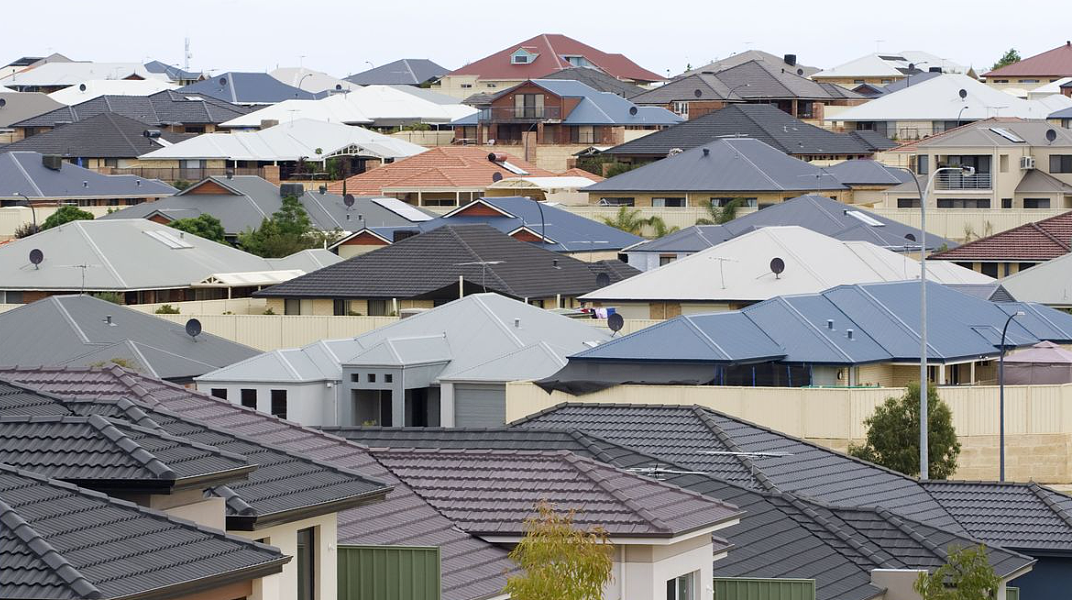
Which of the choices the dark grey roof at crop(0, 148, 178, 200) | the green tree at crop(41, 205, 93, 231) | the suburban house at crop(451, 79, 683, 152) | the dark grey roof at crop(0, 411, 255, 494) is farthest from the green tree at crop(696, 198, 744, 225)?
the dark grey roof at crop(0, 411, 255, 494)

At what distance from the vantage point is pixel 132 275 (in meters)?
84.5

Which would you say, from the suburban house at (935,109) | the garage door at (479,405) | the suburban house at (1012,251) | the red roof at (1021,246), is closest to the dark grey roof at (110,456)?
the garage door at (479,405)

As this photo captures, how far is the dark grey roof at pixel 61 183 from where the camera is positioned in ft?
413

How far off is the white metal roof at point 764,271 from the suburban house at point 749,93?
8649cm

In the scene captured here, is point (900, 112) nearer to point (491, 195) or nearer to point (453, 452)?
point (491, 195)

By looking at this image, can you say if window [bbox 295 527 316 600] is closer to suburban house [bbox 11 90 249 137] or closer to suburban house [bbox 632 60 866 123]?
suburban house [bbox 632 60 866 123]

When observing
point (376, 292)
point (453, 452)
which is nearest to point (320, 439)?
point (453, 452)

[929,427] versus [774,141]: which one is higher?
[774,141]

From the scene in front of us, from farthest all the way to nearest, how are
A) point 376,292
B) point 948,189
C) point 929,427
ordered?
point 948,189, point 376,292, point 929,427

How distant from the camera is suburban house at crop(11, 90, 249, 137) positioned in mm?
166250

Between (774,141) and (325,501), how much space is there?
386 feet

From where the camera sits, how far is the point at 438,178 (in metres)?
126

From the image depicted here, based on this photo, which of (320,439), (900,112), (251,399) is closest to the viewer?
(320,439)

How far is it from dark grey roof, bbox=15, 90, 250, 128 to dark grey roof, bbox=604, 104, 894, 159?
4070 cm
